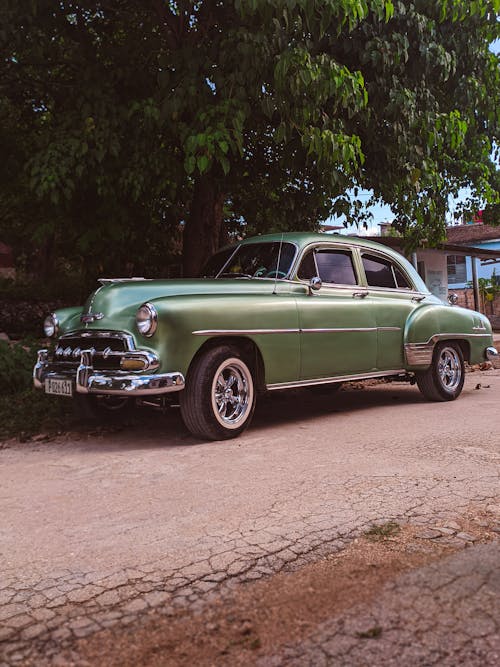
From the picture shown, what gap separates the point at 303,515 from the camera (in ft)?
11.3

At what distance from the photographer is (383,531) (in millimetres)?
3148

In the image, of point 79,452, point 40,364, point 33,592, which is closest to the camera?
point 33,592

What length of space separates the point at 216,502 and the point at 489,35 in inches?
320

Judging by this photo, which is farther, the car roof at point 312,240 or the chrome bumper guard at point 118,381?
the car roof at point 312,240

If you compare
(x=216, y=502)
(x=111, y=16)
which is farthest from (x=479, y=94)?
(x=216, y=502)

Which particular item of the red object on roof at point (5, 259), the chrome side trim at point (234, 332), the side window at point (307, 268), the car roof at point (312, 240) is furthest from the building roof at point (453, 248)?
the red object on roof at point (5, 259)

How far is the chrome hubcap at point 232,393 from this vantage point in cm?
555

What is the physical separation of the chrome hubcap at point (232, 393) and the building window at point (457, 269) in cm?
3319

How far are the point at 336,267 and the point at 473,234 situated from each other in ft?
103

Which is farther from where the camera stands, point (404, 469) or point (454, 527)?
point (404, 469)

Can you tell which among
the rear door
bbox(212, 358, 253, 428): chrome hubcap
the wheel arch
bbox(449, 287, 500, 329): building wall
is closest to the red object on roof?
bbox(449, 287, 500, 329): building wall

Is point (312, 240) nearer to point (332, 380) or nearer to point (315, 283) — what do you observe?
point (315, 283)

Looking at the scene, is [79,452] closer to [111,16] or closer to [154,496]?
[154,496]

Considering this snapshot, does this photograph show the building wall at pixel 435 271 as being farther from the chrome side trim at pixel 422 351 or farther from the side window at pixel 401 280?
the chrome side trim at pixel 422 351
